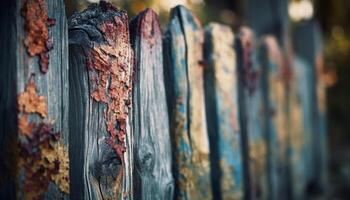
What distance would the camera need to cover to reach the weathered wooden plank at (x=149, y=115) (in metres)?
1.51

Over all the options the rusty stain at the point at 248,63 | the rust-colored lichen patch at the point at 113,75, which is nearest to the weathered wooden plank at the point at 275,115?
the rusty stain at the point at 248,63

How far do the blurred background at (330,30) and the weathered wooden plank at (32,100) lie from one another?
2316mm

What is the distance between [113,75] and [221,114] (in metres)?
0.80

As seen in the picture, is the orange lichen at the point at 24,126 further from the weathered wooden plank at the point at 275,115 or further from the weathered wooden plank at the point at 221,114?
the weathered wooden plank at the point at 275,115

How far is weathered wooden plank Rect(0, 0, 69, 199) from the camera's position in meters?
1.12

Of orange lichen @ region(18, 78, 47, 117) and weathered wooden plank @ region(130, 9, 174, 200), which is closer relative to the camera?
orange lichen @ region(18, 78, 47, 117)

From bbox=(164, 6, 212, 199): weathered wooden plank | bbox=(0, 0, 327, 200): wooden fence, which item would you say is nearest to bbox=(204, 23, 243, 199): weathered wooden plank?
bbox=(0, 0, 327, 200): wooden fence

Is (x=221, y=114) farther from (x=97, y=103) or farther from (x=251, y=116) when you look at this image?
(x=97, y=103)

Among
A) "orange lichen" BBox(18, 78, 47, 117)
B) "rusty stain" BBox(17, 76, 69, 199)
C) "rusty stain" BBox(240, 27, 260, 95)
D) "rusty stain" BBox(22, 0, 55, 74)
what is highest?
"rusty stain" BBox(240, 27, 260, 95)

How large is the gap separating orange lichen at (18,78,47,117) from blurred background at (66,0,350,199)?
7.78ft

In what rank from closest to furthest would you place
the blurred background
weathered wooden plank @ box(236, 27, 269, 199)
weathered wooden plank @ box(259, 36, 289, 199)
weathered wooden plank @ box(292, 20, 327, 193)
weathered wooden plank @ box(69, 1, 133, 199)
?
1. weathered wooden plank @ box(69, 1, 133, 199)
2. weathered wooden plank @ box(236, 27, 269, 199)
3. weathered wooden plank @ box(259, 36, 289, 199)
4. weathered wooden plank @ box(292, 20, 327, 193)
5. the blurred background

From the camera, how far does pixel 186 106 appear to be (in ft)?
5.79

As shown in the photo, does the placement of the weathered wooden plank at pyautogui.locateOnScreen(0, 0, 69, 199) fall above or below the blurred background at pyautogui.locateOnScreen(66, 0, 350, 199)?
below

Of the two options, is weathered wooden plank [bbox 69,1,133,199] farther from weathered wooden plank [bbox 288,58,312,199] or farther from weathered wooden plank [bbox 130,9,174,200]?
weathered wooden plank [bbox 288,58,312,199]
